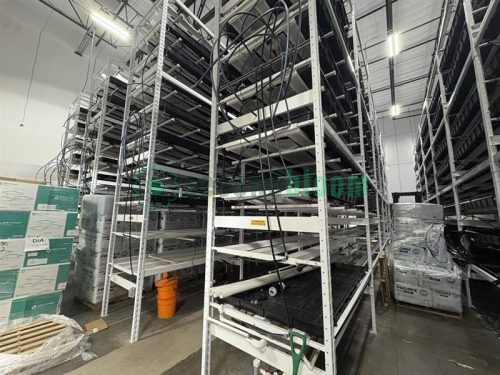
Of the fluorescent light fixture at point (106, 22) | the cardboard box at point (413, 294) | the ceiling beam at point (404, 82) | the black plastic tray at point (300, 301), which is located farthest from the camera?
the ceiling beam at point (404, 82)

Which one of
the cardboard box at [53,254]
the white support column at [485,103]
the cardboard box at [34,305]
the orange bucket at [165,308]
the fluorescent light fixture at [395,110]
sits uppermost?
the fluorescent light fixture at [395,110]

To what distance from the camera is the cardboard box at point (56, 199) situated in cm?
179

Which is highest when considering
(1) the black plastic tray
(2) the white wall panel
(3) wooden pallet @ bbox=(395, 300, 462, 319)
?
(2) the white wall panel

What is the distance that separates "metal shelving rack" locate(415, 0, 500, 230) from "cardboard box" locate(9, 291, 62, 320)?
3748mm

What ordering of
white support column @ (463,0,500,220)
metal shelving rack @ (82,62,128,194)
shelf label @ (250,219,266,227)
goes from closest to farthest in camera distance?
shelf label @ (250,219,266,227) → white support column @ (463,0,500,220) → metal shelving rack @ (82,62,128,194)

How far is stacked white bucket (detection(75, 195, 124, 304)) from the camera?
7.19 feet

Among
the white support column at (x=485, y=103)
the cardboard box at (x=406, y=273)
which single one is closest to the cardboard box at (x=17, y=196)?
the white support column at (x=485, y=103)

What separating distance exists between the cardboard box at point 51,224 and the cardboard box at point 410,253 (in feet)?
12.5

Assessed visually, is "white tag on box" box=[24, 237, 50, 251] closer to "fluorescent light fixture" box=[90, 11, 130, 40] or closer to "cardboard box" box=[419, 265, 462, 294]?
"fluorescent light fixture" box=[90, 11, 130, 40]

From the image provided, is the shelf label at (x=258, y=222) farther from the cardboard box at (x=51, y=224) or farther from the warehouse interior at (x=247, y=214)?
the cardboard box at (x=51, y=224)

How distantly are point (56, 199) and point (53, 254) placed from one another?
19.7 inches

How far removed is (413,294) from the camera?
236 cm

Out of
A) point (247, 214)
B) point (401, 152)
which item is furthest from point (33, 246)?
point (401, 152)

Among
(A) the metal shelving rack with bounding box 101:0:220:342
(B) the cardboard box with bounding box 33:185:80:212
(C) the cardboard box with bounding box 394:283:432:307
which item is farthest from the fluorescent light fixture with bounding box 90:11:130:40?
(C) the cardboard box with bounding box 394:283:432:307
